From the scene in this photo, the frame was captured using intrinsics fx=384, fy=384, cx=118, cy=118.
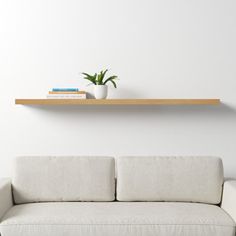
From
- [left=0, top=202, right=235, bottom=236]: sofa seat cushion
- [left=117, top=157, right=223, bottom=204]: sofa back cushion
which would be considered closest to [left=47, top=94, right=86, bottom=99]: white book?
[left=117, top=157, right=223, bottom=204]: sofa back cushion

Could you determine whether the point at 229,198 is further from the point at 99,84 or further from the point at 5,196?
the point at 5,196

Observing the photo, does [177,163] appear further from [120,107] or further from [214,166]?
[120,107]

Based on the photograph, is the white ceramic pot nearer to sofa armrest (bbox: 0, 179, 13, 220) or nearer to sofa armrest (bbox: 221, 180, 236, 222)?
sofa armrest (bbox: 0, 179, 13, 220)

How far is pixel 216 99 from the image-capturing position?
9.75 feet

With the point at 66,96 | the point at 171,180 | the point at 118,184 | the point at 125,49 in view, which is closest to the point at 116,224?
the point at 118,184

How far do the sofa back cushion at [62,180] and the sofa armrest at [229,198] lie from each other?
31.5 inches

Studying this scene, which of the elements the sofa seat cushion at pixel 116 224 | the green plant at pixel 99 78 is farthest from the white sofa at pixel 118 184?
the green plant at pixel 99 78

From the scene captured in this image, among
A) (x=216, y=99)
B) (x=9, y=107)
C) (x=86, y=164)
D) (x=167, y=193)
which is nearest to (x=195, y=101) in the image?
(x=216, y=99)

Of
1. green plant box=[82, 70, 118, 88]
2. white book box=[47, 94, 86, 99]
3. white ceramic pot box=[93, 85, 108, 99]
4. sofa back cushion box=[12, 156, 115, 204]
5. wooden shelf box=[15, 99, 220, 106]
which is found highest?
green plant box=[82, 70, 118, 88]

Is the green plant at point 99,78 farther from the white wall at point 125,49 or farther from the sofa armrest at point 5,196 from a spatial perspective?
the sofa armrest at point 5,196

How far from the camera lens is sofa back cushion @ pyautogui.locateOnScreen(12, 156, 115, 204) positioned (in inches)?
110

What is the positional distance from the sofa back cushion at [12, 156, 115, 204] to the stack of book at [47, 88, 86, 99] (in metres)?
0.49

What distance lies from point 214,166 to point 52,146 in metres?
1.31

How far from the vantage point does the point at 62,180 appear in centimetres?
281
